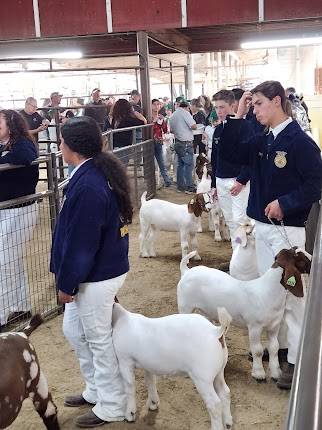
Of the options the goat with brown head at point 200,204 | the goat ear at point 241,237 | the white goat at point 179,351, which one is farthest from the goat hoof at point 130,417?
the goat with brown head at point 200,204

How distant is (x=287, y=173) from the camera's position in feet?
12.0

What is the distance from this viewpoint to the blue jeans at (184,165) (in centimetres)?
1216

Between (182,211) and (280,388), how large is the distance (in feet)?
11.9

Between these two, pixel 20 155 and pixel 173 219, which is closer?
pixel 20 155

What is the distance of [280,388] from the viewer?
12.7 ft

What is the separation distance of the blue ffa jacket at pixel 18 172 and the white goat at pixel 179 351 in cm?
191

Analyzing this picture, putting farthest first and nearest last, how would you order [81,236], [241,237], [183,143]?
[183,143] < [241,237] < [81,236]

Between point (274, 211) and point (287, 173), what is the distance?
286 mm

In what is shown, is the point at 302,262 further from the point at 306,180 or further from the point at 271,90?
the point at 271,90

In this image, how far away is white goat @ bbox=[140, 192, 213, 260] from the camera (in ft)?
23.4

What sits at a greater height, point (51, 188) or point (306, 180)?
point (306, 180)

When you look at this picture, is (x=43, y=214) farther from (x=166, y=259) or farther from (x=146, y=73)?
(x=146, y=73)

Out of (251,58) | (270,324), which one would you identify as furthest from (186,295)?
(251,58)

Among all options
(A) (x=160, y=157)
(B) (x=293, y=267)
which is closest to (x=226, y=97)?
(B) (x=293, y=267)
